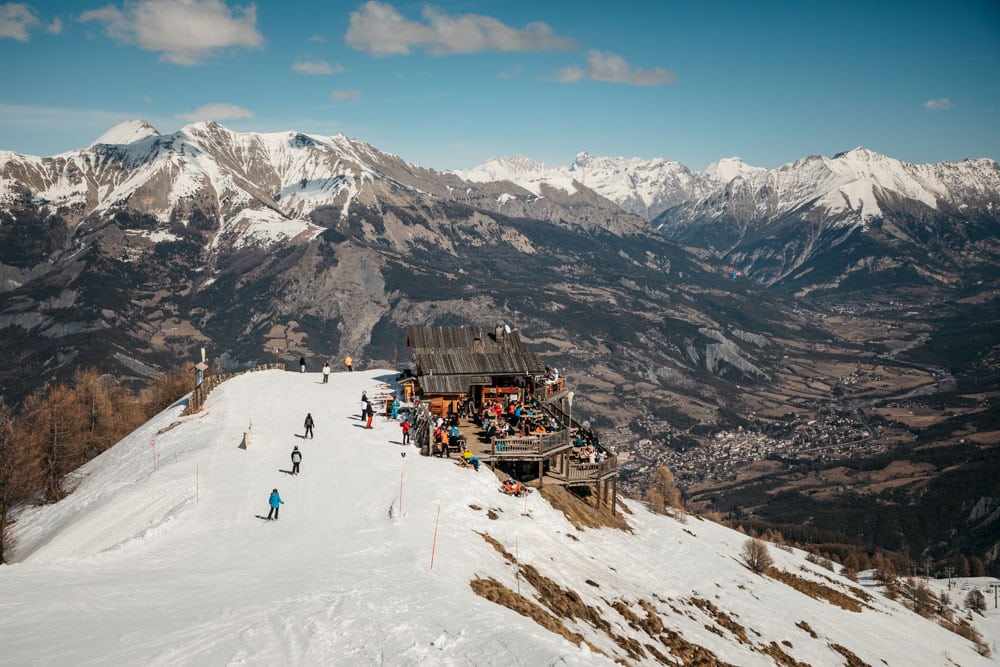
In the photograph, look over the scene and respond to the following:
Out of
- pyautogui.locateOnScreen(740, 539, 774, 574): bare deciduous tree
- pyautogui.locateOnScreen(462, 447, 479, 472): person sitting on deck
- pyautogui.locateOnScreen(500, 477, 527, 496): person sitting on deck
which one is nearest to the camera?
pyautogui.locateOnScreen(500, 477, 527, 496): person sitting on deck

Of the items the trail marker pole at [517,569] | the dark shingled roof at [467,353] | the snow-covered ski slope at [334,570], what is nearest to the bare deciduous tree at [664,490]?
the snow-covered ski slope at [334,570]

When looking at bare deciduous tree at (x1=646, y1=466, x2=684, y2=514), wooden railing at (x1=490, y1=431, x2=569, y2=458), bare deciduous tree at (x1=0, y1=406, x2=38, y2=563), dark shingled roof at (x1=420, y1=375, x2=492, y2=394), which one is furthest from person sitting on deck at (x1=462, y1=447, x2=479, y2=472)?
bare deciduous tree at (x1=646, y1=466, x2=684, y2=514)

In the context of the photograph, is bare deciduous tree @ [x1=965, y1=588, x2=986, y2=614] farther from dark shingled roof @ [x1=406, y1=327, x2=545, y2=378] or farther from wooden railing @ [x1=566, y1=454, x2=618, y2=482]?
dark shingled roof @ [x1=406, y1=327, x2=545, y2=378]

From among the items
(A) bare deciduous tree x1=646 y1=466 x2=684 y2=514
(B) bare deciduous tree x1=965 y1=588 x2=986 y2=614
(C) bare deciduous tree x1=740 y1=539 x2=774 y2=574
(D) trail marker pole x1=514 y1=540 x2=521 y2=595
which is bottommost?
(B) bare deciduous tree x1=965 y1=588 x2=986 y2=614

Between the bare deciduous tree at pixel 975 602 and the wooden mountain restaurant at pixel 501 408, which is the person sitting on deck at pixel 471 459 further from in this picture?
the bare deciduous tree at pixel 975 602

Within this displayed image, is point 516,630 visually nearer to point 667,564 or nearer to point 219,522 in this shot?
point 219,522

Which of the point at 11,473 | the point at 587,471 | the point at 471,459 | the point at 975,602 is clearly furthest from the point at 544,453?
the point at 975,602
